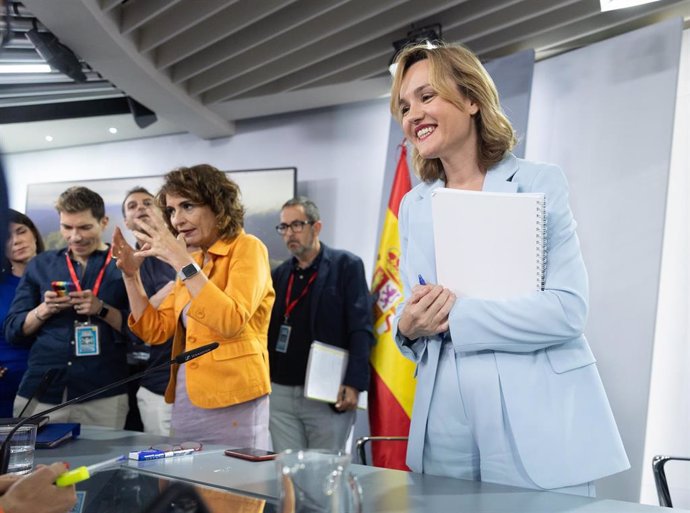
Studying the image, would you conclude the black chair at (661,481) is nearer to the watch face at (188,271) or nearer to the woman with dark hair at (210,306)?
the woman with dark hair at (210,306)

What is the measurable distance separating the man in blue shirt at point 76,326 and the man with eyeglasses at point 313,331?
114cm

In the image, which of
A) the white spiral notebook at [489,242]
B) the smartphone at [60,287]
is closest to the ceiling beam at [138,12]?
the smartphone at [60,287]

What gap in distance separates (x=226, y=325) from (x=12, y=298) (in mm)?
1791

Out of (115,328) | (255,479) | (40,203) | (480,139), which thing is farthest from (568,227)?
(40,203)

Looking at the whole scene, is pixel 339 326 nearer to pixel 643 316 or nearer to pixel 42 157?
pixel 643 316

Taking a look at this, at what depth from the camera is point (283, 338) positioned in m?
4.08

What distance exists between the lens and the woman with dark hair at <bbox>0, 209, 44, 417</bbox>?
3.14m

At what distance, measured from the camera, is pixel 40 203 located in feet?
23.3

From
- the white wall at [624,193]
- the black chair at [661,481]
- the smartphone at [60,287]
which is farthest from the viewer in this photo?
the white wall at [624,193]

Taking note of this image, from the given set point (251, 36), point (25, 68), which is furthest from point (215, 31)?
point (25, 68)

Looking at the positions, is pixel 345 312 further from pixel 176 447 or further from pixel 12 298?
pixel 176 447

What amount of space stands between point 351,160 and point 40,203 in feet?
11.6

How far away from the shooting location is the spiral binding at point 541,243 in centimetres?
143

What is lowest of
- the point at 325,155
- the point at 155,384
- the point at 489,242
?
the point at 155,384
